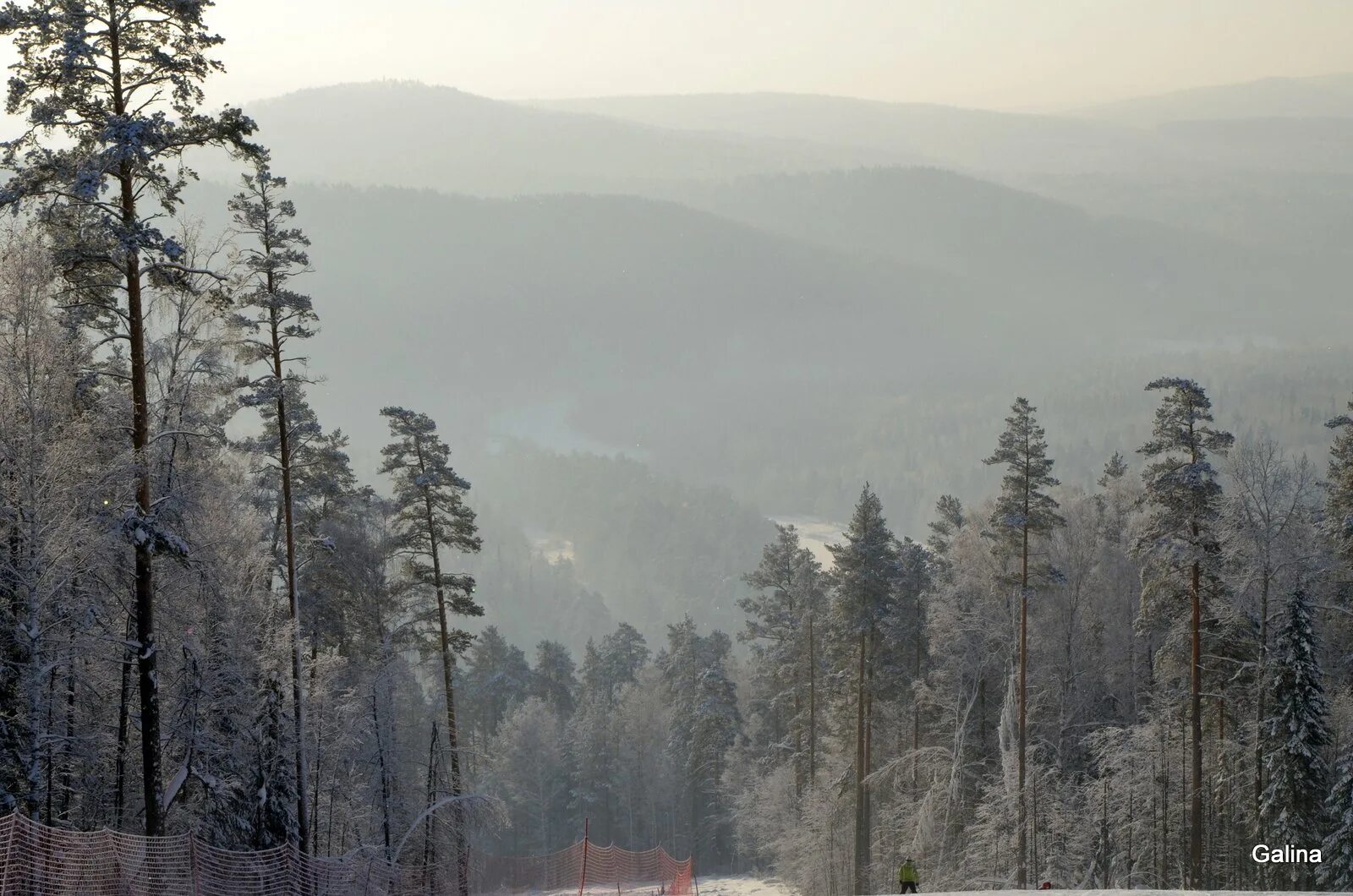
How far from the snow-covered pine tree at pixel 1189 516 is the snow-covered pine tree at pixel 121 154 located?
21.2 meters

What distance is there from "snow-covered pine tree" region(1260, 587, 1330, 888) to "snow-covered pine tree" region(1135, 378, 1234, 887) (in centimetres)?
177

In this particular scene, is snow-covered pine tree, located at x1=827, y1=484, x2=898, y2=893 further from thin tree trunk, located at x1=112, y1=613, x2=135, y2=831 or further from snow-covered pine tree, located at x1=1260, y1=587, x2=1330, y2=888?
thin tree trunk, located at x1=112, y1=613, x2=135, y2=831

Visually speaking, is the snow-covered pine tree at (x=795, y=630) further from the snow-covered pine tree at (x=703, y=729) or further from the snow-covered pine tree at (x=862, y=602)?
the snow-covered pine tree at (x=862, y=602)

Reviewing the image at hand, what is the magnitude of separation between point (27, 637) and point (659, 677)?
68995mm

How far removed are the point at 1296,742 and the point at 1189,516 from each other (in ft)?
18.4

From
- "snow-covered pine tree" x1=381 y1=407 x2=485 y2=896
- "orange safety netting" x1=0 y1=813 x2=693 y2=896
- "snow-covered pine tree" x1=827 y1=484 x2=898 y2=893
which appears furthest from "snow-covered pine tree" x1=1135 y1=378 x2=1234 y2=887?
"orange safety netting" x1=0 y1=813 x2=693 y2=896

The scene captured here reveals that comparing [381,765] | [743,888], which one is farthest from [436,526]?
[743,888]

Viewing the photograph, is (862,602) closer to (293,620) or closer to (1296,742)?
(1296,742)

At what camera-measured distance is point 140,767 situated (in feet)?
74.6

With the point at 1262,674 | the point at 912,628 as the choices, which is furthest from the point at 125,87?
the point at 912,628

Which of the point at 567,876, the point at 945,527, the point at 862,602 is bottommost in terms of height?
the point at 567,876

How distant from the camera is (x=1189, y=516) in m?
28.7

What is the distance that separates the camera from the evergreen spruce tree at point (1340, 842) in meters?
26.4

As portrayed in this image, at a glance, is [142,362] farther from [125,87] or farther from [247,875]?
[247,875]
